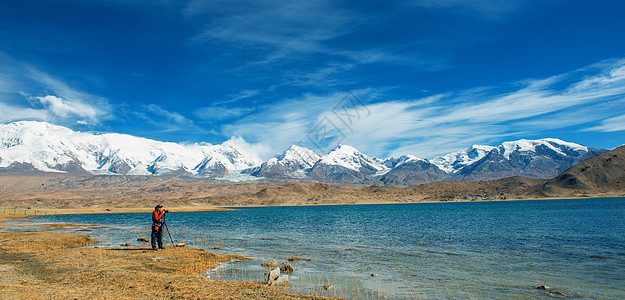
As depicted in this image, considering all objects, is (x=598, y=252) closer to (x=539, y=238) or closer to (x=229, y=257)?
(x=539, y=238)

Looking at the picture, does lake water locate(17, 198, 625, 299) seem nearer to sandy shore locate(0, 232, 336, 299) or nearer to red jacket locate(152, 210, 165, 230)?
sandy shore locate(0, 232, 336, 299)

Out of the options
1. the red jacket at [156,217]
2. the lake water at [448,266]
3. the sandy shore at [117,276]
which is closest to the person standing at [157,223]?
the red jacket at [156,217]

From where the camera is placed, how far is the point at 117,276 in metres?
18.3

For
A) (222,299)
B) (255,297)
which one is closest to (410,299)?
(255,297)

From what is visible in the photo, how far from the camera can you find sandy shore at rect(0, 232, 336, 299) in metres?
14.9

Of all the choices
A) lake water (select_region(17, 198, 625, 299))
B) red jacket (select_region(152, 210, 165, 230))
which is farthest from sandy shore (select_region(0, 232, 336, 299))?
lake water (select_region(17, 198, 625, 299))

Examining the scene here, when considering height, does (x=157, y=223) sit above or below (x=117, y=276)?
above

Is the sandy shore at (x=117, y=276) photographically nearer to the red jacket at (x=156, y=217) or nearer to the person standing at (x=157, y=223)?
the person standing at (x=157, y=223)

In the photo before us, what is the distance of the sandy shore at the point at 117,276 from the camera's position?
48.9 feet

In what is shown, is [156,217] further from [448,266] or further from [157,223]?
[448,266]

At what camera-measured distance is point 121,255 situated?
26062 mm

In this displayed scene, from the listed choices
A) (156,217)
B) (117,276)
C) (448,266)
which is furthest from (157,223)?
(448,266)

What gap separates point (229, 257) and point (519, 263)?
20.1 meters

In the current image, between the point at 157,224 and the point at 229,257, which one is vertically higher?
the point at 157,224
